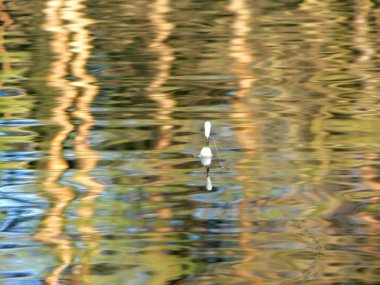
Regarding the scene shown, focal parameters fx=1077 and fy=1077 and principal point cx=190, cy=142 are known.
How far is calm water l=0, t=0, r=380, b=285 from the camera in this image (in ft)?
9.87

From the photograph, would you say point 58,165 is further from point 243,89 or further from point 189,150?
point 243,89

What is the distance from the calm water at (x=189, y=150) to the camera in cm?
301

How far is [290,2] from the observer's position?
7801mm

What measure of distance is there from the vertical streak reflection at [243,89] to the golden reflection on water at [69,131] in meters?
0.45

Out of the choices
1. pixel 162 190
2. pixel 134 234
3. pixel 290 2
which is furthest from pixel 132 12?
pixel 134 234

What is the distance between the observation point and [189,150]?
13.6ft

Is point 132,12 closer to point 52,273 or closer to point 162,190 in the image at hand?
point 162,190

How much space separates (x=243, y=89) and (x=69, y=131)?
103 centimetres

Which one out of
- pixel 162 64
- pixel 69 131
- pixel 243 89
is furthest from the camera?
pixel 162 64

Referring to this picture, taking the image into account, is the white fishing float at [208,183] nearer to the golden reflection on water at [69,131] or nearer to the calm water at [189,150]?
the calm water at [189,150]

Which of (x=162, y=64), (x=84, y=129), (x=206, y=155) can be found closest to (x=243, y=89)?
(x=162, y=64)

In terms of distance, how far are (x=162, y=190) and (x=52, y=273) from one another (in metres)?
0.83

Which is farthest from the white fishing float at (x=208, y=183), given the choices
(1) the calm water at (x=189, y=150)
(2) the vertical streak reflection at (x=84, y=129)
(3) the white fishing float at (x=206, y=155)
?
(2) the vertical streak reflection at (x=84, y=129)

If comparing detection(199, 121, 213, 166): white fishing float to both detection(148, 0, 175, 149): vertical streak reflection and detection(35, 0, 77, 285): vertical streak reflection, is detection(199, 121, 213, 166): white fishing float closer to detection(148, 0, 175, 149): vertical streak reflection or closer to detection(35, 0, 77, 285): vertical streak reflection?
detection(148, 0, 175, 149): vertical streak reflection
